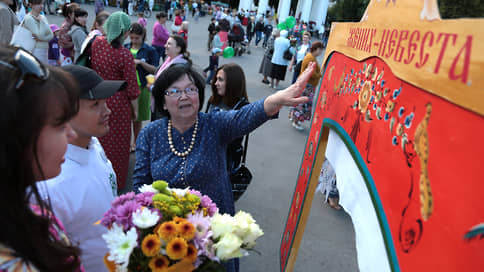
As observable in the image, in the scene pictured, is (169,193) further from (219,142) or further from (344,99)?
(344,99)

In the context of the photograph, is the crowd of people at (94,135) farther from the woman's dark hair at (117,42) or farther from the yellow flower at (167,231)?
the yellow flower at (167,231)

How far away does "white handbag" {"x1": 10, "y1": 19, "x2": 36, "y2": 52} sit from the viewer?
4435mm

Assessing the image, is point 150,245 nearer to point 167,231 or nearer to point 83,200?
point 167,231

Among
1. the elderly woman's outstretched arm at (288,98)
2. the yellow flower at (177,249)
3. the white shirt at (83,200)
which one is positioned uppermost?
the elderly woman's outstretched arm at (288,98)

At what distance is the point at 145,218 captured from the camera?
43.3 inches

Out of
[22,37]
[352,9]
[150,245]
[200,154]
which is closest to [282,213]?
[200,154]

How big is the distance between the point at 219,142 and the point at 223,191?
0.29m

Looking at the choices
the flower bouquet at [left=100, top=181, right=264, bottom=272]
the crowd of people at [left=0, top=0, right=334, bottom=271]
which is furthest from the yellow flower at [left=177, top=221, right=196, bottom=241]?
the crowd of people at [left=0, top=0, right=334, bottom=271]

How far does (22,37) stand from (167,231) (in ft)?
15.7

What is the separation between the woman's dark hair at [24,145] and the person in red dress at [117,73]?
2.48 m

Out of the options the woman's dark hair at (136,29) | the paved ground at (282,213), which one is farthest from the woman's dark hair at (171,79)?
the woman's dark hair at (136,29)

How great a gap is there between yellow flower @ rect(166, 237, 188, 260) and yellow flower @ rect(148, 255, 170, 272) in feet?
0.16

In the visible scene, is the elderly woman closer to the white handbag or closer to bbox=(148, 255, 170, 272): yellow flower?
bbox=(148, 255, 170, 272): yellow flower

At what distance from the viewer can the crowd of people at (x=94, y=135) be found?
2.53 feet
